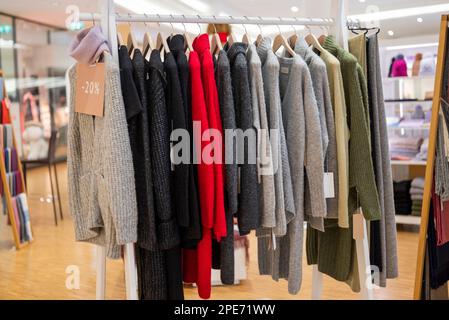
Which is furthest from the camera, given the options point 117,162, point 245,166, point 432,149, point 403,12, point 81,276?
point 403,12

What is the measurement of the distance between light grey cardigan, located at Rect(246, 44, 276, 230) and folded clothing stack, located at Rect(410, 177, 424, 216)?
3135 mm

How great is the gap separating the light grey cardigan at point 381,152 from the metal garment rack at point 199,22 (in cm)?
11

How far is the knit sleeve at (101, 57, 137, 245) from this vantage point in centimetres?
150

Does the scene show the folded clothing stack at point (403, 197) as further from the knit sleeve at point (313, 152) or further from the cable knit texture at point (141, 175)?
the cable knit texture at point (141, 175)

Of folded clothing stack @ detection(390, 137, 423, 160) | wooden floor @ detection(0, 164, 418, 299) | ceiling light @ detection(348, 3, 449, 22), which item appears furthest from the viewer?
folded clothing stack @ detection(390, 137, 423, 160)

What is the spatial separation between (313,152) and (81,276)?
7.86 ft

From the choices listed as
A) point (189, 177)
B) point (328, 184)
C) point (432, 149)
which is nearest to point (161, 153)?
point (189, 177)

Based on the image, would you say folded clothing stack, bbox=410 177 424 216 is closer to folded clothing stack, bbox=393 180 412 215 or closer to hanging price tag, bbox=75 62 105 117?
folded clothing stack, bbox=393 180 412 215

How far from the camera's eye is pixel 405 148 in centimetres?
455

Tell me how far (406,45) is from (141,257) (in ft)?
11.5

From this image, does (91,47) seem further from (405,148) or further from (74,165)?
(405,148)

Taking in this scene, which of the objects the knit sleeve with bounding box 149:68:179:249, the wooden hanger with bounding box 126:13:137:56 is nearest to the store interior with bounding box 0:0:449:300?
the wooden hanger with bounding box 126:13:137:56

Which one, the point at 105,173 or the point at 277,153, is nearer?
the point at 105,173

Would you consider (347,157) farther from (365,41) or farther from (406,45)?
(406,45)
